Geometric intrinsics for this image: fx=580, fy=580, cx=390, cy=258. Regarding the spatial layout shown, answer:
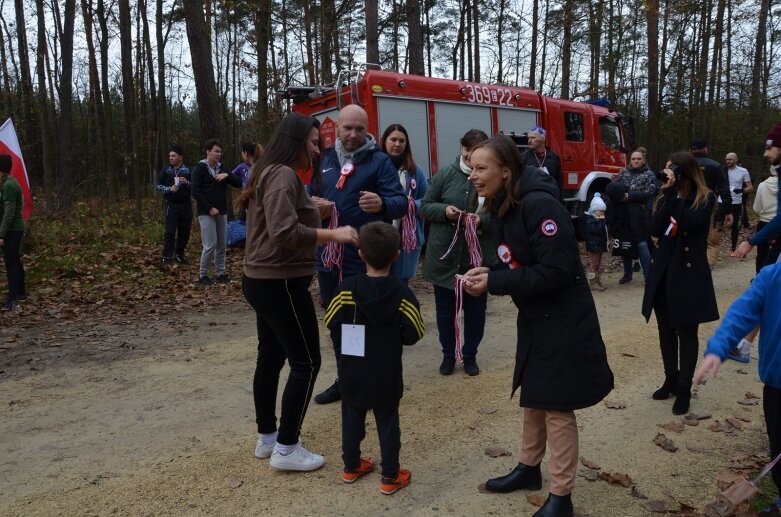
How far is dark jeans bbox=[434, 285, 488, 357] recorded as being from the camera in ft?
16.2

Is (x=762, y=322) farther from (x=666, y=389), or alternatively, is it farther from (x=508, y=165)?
(x=666, y=389)

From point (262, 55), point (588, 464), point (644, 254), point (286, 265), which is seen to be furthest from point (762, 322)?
point (262, 55)

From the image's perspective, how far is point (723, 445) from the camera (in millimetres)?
3721

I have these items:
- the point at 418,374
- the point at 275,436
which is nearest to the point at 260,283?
the point at 275,436

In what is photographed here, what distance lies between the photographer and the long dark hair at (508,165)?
2.76 meters

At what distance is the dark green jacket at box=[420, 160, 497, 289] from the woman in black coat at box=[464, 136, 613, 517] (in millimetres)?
1969

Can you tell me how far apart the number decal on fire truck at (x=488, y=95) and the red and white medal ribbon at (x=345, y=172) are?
815 centimetres

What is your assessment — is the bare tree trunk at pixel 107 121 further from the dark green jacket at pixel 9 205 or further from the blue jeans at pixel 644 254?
the blue jeans at pixel 644 254

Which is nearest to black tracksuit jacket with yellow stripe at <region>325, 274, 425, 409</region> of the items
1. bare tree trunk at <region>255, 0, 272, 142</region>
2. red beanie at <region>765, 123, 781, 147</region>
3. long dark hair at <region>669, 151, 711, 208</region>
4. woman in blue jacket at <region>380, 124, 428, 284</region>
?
woman in blue jacket at <region>380, 124, 428, 284</region>

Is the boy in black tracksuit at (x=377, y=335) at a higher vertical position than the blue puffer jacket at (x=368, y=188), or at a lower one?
lower

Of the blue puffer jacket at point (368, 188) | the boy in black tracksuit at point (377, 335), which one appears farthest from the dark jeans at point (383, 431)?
the blue puffer jacket at point (368, 188)

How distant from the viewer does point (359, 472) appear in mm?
3270

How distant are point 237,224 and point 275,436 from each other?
8578mm

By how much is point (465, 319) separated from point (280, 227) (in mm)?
2488
